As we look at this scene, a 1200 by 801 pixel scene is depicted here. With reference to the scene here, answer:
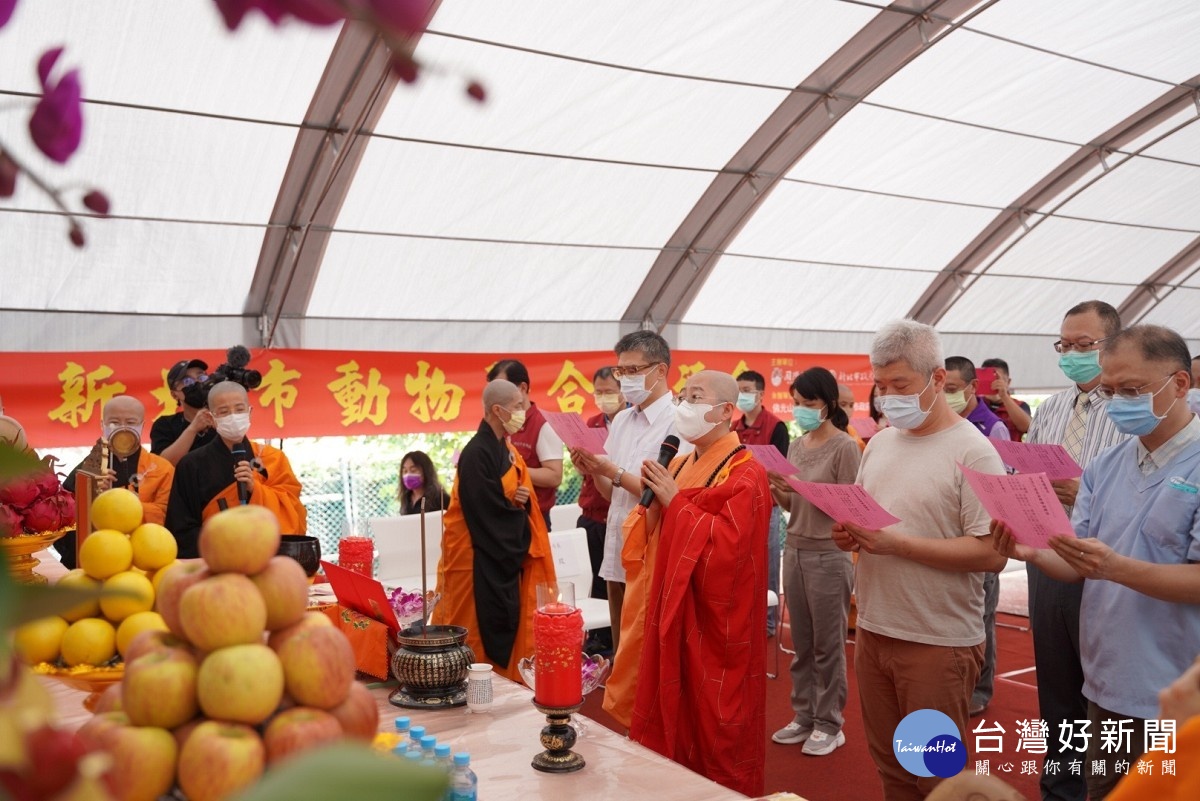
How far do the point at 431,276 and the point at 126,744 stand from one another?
20.1ft

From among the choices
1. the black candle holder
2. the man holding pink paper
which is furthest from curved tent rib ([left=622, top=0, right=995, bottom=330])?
the black candle holder

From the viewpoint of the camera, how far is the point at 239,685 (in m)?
0.91

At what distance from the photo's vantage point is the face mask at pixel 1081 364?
3025 mm

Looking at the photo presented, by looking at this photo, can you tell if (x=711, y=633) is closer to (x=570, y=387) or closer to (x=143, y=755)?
(x=143, y=755)

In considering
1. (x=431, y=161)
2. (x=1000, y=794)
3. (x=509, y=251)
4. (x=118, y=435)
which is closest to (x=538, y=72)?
(x=431, y=161)

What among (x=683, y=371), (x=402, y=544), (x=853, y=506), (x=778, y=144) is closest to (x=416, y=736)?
(x=853, y=506)

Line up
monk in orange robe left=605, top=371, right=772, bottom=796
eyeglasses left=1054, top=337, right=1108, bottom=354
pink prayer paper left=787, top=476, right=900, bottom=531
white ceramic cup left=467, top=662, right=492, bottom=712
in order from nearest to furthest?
white ceramic cup left=467, top=662, right=492, bottom=712 < pink prayer paper left=787, top=476, right=900, bottom=531 < monk in orange robe left=605, top=371, right=772, bottom=796 < eyeglasses left=1054, top=337, right=1108, bottom=354

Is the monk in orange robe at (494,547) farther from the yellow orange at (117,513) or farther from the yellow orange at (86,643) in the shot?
the yellow orange at (86,643)

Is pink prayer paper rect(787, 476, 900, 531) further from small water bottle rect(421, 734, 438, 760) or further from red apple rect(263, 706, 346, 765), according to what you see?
red apple rect(263, 706, 346, 765)

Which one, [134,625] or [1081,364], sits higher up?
[1081,364]

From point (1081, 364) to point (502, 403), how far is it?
6.58 ft

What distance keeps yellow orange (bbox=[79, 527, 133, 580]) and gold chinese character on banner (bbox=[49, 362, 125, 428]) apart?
415 centimetres

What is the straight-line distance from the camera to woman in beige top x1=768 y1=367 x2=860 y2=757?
157 inches

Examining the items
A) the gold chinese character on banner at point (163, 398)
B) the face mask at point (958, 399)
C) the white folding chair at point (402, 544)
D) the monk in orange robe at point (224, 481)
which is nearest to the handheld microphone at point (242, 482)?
the monk in orange robe at point (224, 481)
